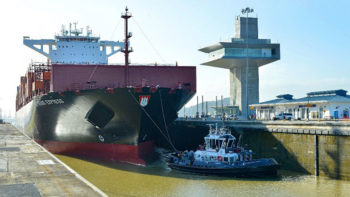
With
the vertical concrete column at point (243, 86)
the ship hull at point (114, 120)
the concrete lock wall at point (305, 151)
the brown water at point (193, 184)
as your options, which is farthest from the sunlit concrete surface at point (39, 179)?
the vertical concrete column at point (243, 86)

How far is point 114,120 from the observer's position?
2630cm

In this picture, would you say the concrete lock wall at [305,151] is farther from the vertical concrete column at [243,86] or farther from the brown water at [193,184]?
the vertical concrete column at [243,86]

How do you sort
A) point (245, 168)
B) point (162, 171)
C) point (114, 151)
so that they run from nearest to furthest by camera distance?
point (245, 168), point (162, 171), point (114, 151)

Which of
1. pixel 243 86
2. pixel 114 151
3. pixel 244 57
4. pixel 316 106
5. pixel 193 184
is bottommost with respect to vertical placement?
pixel 193 184

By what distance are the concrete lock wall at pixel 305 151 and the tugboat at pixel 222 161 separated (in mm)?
2004

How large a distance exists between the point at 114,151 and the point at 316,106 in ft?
82.5

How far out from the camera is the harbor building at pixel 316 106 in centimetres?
3812

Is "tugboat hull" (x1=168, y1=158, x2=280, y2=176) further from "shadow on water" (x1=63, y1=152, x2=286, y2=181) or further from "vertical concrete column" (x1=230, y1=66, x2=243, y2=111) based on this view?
"vertical concrete column" (x1=230, y1=66, x2=243, y2=111)

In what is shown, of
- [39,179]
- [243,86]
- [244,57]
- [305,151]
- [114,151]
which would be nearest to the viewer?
[39,179]

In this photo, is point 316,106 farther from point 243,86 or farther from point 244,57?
point 243,86

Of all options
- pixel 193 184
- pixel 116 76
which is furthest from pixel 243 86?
pixel 193 184

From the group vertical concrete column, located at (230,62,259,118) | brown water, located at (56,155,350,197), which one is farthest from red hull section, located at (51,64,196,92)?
vertical concrete column, located at (230,62,259,118)

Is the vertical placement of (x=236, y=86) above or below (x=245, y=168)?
A: above

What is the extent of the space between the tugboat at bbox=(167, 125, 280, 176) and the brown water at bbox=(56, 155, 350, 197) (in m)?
0.51
